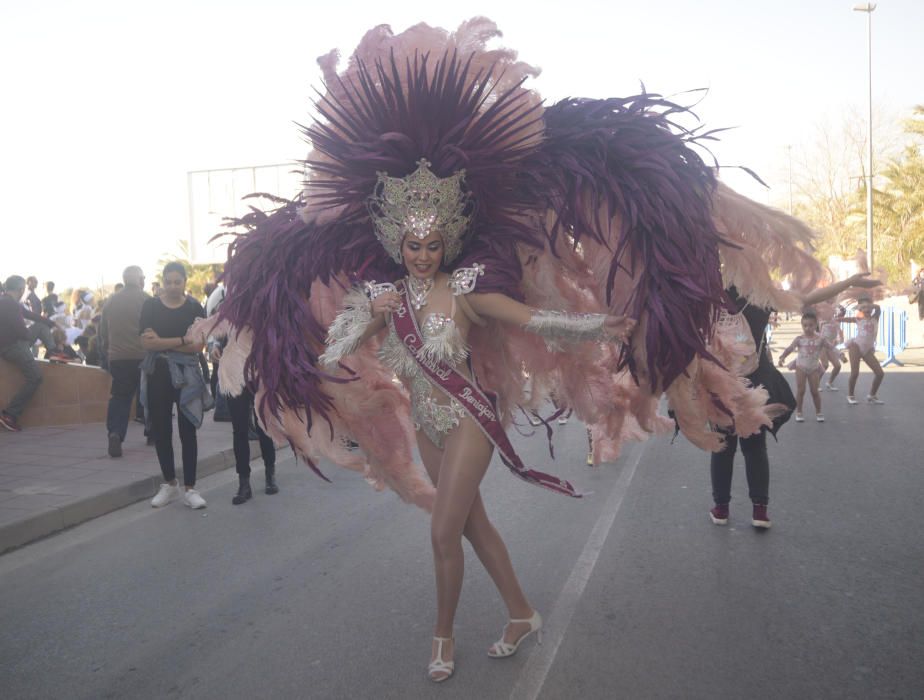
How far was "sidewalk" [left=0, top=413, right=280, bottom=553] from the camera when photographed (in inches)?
245

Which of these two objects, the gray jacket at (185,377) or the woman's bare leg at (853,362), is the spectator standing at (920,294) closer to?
the woman's bare leg at (853,362)

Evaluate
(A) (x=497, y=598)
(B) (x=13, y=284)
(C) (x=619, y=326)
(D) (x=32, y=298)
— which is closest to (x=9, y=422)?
(B) (x=13, y=284)

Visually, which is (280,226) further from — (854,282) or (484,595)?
(854,282)

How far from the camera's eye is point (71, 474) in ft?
25.2

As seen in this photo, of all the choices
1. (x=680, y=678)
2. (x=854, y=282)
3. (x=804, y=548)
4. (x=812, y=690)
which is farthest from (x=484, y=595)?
(x=854, y=282)

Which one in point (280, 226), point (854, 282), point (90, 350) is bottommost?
point (90, 350)

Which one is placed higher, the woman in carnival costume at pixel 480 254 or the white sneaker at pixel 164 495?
the woman in carnival costume at pixel 480 254

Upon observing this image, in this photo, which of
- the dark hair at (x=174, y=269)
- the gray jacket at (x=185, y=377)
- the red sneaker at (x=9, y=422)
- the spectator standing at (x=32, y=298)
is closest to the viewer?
the gray jacket at (x=185, y=377)

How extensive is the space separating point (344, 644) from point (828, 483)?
4.72 m

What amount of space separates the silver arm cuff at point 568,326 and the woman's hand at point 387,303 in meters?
0.62

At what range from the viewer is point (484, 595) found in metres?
4.46

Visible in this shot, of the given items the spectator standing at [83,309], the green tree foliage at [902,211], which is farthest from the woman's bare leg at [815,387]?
Answer: the green tree foliage at [902,211]

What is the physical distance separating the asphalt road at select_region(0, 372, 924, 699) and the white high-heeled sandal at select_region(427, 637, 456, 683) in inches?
1.8

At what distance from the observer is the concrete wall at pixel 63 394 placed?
1066 centimetres
